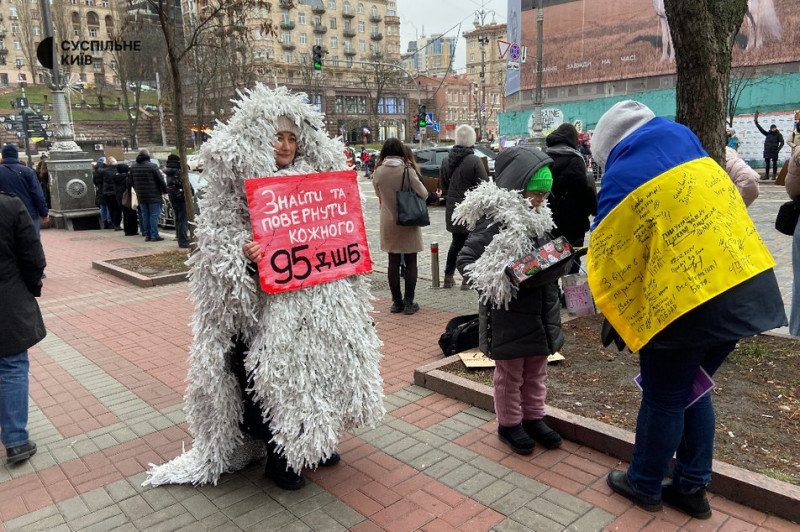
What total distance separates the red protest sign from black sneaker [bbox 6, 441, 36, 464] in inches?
81.6

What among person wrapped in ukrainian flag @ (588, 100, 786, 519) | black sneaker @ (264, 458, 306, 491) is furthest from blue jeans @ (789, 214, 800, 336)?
black sneaker @ (264, 458, 306, 491)

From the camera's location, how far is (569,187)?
5.43 metres

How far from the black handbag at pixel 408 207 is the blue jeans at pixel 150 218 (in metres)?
7.99

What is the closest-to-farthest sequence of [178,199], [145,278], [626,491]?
[626,491], [145,278], [178,199]

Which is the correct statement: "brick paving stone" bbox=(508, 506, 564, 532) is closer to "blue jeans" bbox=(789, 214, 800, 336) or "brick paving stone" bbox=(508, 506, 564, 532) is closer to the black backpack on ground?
the black backpack on ground

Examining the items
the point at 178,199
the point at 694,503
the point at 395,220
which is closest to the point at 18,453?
the point at 694,503

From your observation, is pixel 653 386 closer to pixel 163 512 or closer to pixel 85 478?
pixel 163 512

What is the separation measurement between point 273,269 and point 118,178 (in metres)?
12.6

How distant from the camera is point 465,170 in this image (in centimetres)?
733

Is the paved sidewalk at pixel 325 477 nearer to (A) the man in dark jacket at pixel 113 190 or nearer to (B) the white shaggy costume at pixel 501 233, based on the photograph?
(B) the white shaggy costume at pixel 501 233

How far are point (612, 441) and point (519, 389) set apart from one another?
23.7 inches

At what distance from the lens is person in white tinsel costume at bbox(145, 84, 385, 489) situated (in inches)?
114

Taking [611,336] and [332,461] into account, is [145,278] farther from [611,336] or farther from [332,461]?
[611,336]

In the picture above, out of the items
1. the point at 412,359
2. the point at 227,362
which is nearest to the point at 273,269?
the point at 227,362
